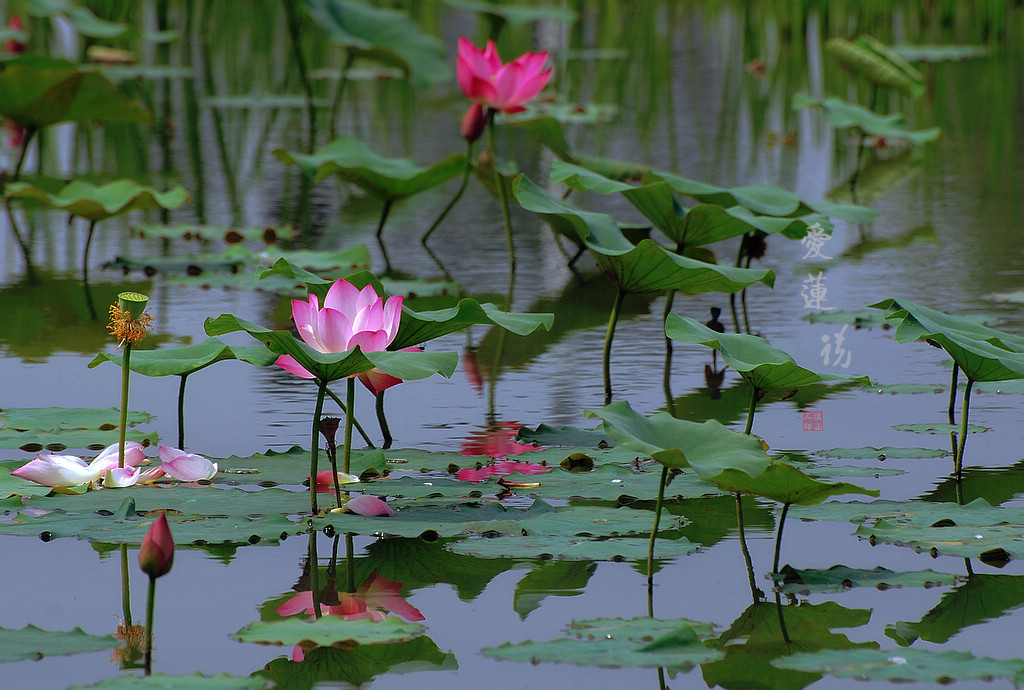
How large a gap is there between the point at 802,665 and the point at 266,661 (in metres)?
0.47

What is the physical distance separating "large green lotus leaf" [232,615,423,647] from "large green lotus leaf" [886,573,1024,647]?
0.46 metres

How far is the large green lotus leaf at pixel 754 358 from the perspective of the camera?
1.58 meters

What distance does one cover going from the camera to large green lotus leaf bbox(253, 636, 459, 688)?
112 centimetres

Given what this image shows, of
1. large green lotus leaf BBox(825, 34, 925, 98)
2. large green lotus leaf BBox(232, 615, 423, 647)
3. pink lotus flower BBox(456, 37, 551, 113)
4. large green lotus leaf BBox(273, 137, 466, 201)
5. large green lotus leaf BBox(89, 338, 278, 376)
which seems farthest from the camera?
large green lotus leaf BBox(825, 34, 925, 98)

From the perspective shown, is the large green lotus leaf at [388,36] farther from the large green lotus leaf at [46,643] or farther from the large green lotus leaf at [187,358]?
the large green lotus leaf at [46,643]

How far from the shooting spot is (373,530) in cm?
146

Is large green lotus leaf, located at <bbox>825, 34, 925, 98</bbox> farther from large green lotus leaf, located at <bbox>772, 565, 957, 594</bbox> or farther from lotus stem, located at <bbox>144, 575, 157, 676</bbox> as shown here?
lotus stem, located at <bbox>144, 575, 157, 676</bbox>

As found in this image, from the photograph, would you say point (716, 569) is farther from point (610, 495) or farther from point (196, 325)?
point (196, 325)

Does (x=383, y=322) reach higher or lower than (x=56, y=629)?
higher

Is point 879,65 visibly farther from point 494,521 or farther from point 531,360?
point 494,521

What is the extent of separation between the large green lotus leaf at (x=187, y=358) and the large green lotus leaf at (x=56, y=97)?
89.7 inches

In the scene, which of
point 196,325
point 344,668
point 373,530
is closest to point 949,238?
point 196,325

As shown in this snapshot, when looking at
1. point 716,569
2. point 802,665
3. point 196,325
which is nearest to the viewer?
point 802,665

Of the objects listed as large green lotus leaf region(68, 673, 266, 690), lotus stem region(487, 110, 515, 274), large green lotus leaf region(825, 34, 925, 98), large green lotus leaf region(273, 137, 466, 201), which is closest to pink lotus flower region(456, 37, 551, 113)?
lotus stem region(487, 110, 515, 274)
